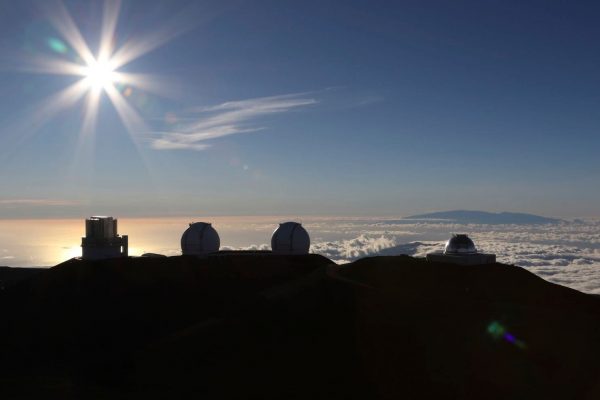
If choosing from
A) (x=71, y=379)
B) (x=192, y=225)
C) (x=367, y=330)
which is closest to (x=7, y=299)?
(x=192, y=225)

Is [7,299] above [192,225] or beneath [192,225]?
beneath

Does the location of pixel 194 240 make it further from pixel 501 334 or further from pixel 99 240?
pixel 501 334

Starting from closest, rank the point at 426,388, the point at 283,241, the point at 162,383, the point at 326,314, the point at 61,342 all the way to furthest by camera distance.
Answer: the point at 426,388
the point at 162,383
the point at 326,314
the point at 61,342
the point at 283,241

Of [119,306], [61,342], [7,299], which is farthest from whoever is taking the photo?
[7,299]

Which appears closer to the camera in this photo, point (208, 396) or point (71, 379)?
point (208, 396)

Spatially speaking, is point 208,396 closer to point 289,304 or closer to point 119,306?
point 289,304

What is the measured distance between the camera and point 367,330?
24453 millimetres

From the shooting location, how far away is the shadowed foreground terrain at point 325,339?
20.8 m

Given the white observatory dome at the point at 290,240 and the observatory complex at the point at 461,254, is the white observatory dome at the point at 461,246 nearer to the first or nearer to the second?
the observatory complex at the point at 461,254

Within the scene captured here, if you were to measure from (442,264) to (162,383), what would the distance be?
2235 cm

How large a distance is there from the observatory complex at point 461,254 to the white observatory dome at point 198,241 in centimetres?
1914

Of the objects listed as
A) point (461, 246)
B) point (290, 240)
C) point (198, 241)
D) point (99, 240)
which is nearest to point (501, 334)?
point (461, 246)

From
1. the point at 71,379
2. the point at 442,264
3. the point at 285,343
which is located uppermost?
the point at 442,264

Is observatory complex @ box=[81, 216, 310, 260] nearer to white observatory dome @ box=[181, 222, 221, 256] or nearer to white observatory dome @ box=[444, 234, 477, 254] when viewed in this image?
white observatory dome @ box=[181, 222, 221, 256]
